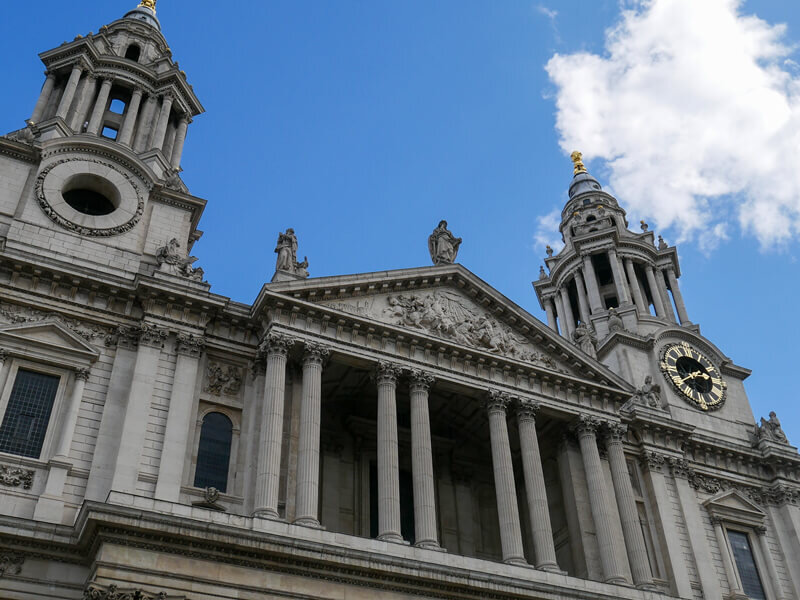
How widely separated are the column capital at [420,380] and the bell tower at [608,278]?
16.3 metres

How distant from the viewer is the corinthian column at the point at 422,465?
2550 cm

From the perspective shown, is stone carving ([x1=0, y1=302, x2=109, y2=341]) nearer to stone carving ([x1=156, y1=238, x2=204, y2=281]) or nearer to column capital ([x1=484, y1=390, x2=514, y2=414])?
stone carving ([x1=156, y1=238, x2=204, y2=281])

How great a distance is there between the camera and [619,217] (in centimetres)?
5119

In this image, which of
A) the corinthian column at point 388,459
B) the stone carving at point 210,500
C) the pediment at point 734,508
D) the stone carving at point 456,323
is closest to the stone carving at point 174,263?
the stone carving at point 456,323

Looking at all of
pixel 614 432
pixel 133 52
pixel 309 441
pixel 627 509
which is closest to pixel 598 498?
pixel 627 509

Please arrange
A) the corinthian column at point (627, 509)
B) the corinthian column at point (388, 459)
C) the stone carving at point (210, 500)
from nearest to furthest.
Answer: the stone carving at point (210, 500) → the corinthian column at point (388, 459) → the corinthian column at point (627, 509)

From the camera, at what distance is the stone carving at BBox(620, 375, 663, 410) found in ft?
117

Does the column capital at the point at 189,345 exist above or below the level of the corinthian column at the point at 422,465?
above

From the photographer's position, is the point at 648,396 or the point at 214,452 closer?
the point at 214,452

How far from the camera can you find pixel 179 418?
998 inches

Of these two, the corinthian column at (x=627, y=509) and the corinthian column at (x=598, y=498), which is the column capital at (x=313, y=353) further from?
the corinthian column at (x=627, y=509)

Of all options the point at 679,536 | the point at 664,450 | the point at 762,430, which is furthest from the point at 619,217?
the point at 679,536

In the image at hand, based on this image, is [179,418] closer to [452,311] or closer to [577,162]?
[452,311]

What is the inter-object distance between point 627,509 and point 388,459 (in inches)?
365
